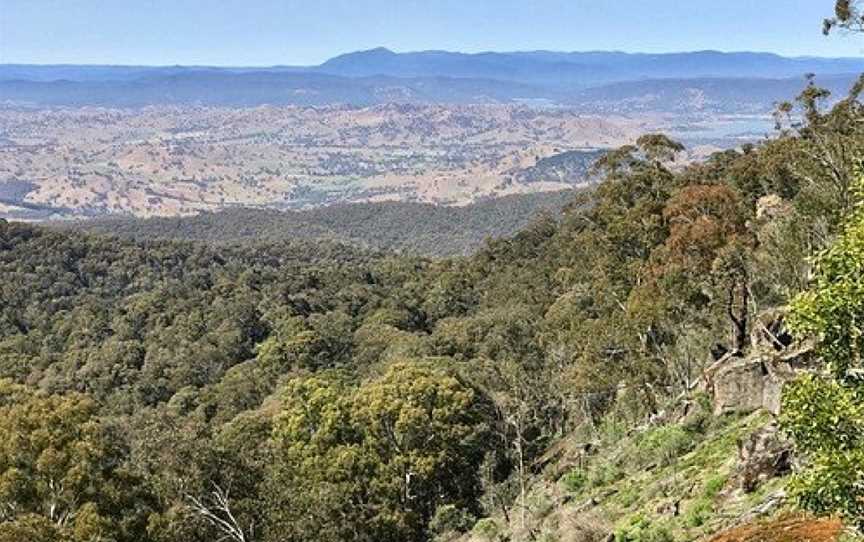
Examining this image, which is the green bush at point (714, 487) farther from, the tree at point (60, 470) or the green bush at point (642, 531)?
the tree at point (60, 470)

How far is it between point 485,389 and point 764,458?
78.9 feet

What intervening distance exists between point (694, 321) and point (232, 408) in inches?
1151

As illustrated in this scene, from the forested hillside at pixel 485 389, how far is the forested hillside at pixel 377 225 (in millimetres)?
101720

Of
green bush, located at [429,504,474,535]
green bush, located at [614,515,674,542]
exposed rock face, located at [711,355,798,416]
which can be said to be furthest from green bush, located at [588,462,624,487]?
green bush, located at [429,504,474,535]

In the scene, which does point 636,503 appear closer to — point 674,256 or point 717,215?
point 674,256

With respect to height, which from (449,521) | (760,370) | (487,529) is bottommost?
(449,521)

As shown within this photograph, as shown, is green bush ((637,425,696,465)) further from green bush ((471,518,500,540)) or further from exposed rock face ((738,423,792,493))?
green bush ((471,518,500,540))

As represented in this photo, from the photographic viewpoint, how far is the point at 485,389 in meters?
38.0

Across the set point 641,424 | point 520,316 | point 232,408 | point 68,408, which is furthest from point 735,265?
point 232,408

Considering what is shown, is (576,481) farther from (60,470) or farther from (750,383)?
(60,470)

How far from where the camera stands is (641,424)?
84.7ft

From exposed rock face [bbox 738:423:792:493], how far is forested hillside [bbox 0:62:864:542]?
0.96m

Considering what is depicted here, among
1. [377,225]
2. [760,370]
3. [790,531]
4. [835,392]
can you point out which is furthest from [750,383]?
[377,225]

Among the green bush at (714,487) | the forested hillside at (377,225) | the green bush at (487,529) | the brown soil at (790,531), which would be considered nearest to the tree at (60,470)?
the green bush at (487,529)
